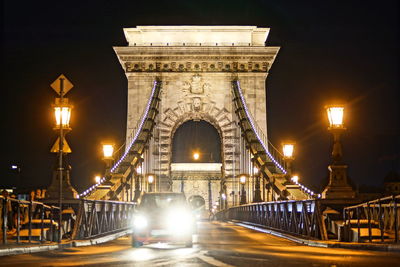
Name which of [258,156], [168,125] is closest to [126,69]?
[168,125]

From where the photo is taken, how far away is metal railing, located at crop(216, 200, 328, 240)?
17.2m

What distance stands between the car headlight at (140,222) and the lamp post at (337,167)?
4.89m

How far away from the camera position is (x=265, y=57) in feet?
174

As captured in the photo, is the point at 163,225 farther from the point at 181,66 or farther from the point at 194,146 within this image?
the point at 194,146

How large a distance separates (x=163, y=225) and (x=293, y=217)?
5385 mm

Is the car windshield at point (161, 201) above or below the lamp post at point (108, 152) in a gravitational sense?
below

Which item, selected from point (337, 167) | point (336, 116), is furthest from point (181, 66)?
point (337, 167)

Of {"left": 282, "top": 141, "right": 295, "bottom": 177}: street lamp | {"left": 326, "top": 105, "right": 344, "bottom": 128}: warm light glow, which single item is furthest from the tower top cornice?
{"left": 326, "top": 105, "right": 344, "bottom": 128}: warm light glow

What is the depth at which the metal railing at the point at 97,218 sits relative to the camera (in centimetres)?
1719

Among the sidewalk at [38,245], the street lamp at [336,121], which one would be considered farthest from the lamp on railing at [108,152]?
the street lamp at [336,121]

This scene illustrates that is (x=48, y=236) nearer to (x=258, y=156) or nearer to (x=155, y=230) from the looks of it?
(x=155, y=230)

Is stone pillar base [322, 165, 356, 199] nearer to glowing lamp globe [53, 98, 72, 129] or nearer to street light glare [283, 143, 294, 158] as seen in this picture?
glowing lamp globe [53, 98, 72, 129]

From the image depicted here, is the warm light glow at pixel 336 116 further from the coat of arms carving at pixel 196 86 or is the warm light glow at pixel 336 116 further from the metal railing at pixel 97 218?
the coat of arms carving at pixel 196 86

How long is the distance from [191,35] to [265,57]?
20.9 feet
